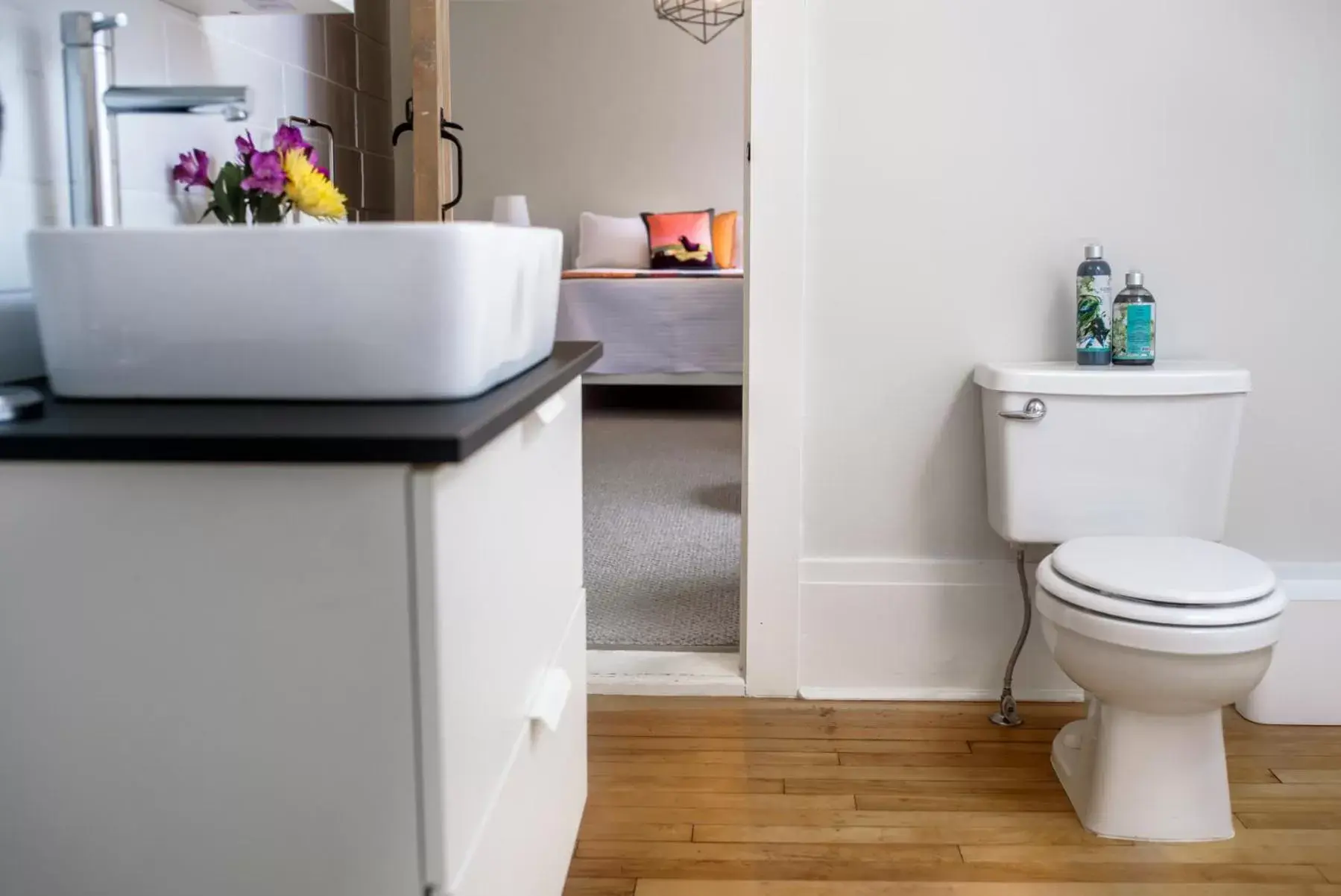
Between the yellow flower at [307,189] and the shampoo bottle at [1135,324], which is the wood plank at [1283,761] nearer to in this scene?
the shampoo bottle at [1135,324]

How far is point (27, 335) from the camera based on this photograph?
1294mm

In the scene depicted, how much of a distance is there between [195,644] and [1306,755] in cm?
205

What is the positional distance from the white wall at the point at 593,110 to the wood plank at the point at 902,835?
19.1 ft

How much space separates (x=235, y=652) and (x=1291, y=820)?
1766 mm

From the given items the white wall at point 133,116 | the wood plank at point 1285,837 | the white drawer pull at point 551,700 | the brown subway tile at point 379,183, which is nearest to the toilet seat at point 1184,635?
the wood plank at point 1285,837

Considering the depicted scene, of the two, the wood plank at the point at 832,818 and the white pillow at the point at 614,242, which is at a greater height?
the white pillow at the point at 614,242

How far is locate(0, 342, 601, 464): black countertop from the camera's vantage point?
0.88 m

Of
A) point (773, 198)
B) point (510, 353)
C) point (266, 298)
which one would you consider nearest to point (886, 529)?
point (773, 198)

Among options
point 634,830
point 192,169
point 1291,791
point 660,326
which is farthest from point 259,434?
point 660,326

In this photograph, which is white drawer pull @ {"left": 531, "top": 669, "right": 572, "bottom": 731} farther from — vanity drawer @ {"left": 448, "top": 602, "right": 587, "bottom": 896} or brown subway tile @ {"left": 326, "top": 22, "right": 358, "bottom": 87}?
brown subway tile @ {"left": 326, "top": 22, "right": 358, "bottom": 87}

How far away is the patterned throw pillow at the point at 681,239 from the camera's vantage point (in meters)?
7.01

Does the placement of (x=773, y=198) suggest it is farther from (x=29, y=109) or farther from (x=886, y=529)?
(x=29, y=109)

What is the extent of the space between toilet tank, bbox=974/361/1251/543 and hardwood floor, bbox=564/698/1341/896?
43 cm

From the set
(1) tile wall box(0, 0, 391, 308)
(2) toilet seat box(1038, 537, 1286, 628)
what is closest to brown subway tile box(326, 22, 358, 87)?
(1) tile wall box(0, 0, 391, 308)
